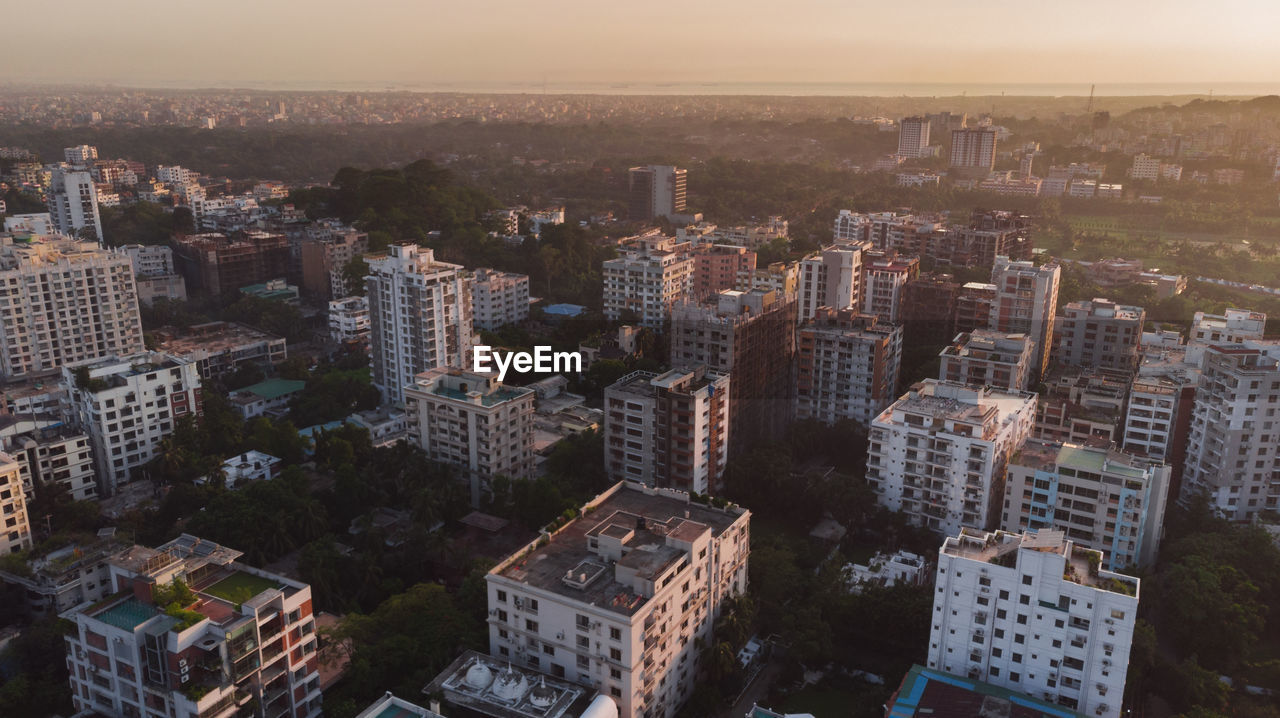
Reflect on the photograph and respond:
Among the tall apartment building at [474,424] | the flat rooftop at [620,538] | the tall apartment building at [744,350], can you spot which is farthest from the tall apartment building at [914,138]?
the flat rooftop at [620,538]

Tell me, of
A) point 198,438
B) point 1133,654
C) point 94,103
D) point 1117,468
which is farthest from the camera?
point 94,103

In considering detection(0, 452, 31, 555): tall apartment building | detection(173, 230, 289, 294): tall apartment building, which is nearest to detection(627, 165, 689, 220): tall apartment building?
detection(173, 230, 289, 294): tall apartment building

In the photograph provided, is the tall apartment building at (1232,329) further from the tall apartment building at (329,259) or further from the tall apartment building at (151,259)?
the tall apartment building at (151,259)

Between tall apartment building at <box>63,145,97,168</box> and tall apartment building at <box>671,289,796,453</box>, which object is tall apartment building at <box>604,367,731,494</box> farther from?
tall apartment building at <box>63,145,97,168</box>

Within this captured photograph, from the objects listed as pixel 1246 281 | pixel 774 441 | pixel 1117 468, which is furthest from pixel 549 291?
pixel 1246 281

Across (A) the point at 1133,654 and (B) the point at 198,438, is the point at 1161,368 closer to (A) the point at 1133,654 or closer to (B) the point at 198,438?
(A) the point at 1133,654

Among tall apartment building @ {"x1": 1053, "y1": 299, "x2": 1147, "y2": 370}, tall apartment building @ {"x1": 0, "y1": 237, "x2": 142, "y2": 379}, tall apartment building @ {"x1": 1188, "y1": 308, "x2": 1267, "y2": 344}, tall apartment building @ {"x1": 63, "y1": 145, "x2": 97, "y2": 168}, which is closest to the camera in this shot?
tall apartment building @ {"x1": 1188, "y1": 308, "x2": 1267, "y2": 344}

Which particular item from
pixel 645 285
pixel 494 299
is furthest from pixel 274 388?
pixel 645 285
